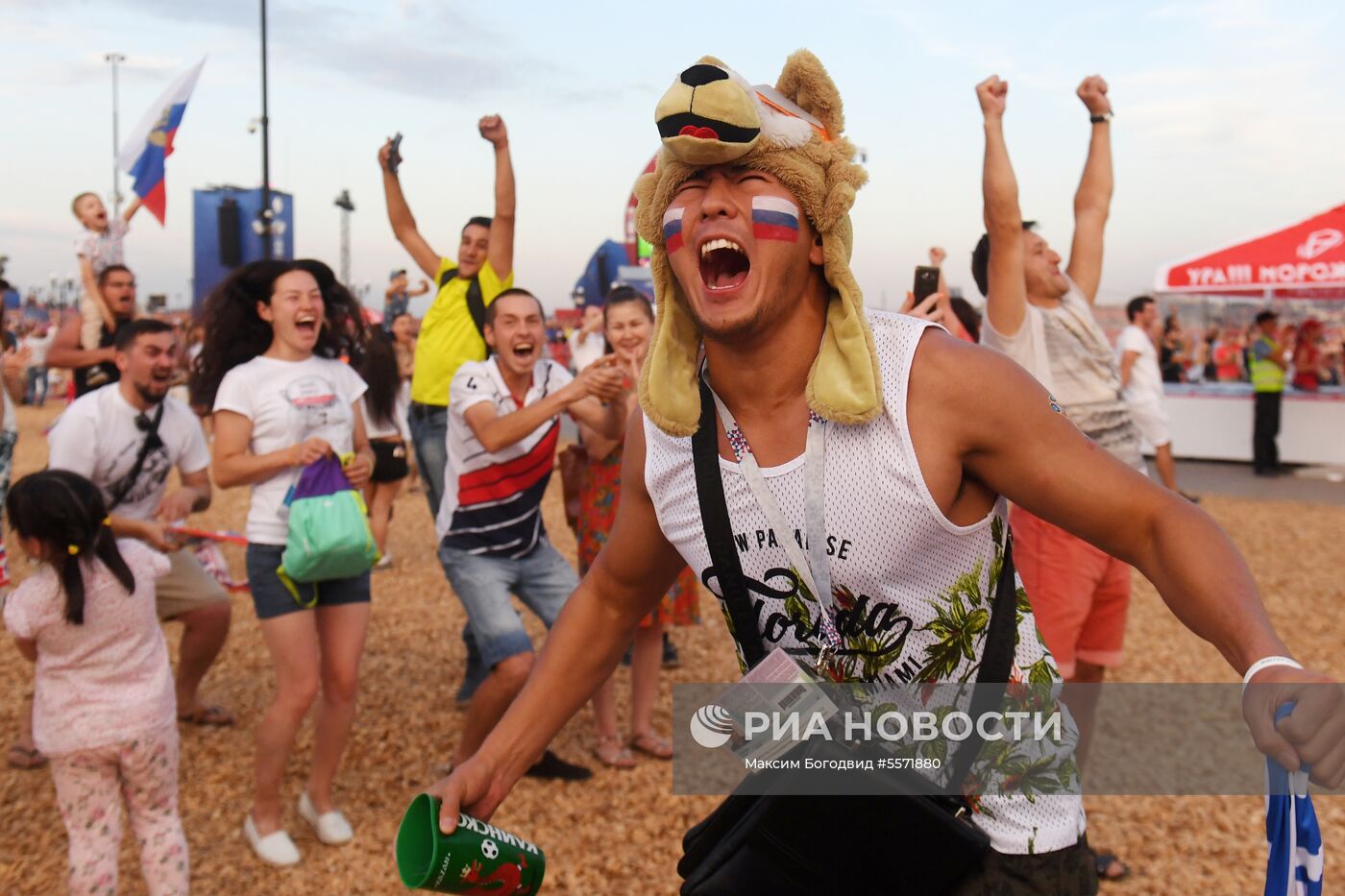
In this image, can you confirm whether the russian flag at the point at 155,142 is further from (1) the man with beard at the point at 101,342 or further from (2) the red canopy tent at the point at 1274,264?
(2) the red canopy tent at the point at 1274,264

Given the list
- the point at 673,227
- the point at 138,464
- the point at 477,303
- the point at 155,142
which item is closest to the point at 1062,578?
the point at 673,227

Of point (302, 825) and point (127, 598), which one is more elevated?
point (127, 598)

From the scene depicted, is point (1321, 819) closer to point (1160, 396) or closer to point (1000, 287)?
point (1000, 287)

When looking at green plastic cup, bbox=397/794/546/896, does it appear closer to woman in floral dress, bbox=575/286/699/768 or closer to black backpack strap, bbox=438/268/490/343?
woman in floral dress, bbox=575/286/699/768

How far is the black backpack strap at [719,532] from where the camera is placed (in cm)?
190

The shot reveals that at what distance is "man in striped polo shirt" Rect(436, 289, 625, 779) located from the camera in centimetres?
418

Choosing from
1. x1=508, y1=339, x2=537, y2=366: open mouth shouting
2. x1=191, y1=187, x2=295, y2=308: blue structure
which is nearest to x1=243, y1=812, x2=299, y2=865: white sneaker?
x1=508, y1=339, x2=537, y2=366: open mouth shouting

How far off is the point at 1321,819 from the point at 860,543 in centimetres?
343

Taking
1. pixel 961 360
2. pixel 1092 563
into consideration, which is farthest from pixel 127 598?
pixel 1092 563

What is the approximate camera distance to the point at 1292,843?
1.48 metres

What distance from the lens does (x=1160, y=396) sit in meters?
9.27

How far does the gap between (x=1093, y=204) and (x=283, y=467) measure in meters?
3.10

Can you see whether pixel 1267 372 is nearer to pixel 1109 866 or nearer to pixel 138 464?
pixel 1109 866

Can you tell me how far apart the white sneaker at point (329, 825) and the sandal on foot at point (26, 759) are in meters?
1.28
